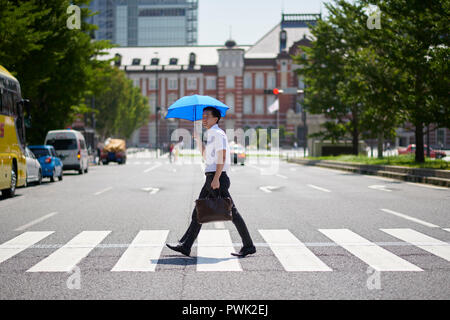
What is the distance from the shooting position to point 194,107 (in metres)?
7.61

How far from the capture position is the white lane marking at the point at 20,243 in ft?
24.1

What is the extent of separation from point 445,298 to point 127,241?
468 cm

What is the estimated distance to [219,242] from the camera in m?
8.32

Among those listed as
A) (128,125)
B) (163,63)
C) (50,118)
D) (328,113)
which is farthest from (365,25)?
(163,63)

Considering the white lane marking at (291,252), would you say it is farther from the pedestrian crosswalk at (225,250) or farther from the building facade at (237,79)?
the building facade at (237,79)

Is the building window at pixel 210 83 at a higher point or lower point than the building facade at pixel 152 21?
lower

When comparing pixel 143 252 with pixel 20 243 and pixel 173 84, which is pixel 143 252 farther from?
pixel 173 84

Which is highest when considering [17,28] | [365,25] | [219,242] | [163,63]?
[163,63]

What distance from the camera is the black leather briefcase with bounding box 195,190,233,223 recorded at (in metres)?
6.85

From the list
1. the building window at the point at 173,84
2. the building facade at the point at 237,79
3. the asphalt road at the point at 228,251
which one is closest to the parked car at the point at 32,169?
the asphalt road at the point at 228,251

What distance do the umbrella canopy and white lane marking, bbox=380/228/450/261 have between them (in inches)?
130

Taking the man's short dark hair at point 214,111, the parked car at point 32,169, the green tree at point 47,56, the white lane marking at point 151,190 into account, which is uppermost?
the green tree at point 47,56

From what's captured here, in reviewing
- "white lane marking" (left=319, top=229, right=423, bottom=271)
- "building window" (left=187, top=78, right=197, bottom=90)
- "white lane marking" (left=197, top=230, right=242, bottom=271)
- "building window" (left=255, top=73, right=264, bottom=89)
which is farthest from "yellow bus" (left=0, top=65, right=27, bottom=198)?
"building window" (left=187, top=78, right=197, bottom=90)
